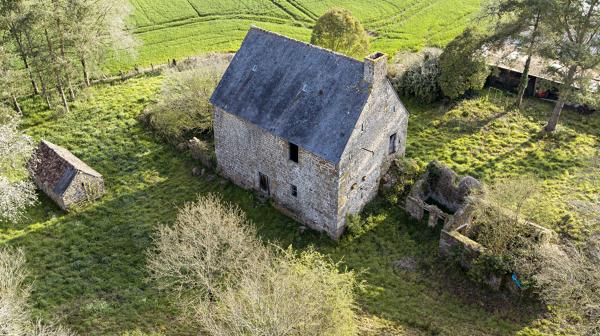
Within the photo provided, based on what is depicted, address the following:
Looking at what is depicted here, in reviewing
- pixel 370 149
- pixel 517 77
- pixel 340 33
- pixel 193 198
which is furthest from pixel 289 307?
pixel 517 77

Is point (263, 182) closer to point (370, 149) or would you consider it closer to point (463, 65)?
point (370, 149)

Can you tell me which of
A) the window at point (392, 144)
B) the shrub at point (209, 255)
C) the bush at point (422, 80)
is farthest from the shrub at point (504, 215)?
the bush at point (422, 80)

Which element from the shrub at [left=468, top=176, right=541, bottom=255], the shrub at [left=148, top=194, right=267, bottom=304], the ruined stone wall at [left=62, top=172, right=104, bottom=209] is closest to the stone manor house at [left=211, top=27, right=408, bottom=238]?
the shrub at [left=468, top=176, right=541, bottom=255]

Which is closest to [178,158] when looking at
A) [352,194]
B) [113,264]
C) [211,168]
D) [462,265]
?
[211,168]

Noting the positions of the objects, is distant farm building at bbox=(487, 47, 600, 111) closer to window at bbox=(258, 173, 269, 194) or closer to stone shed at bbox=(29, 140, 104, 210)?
window at bbox=(258, 173, 269, 194)

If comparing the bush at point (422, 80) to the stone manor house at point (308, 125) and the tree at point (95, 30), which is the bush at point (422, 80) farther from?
the tree at point (95, 30)
